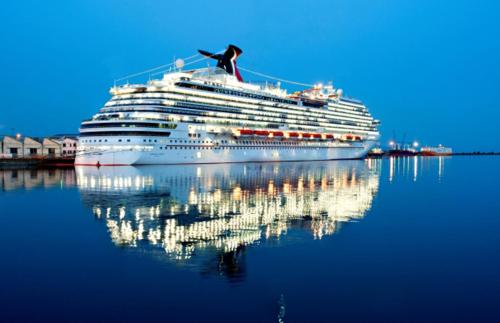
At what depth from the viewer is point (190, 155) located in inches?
2648

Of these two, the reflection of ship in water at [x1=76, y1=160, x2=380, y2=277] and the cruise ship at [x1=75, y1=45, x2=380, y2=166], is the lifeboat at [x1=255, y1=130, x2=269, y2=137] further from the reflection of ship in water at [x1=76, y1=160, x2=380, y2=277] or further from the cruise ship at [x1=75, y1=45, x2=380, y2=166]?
the reflection of ship in water at [x1=76, y1=160, x2=380, y2=277]

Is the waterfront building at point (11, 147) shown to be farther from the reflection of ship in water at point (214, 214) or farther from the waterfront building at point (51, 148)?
the reflection of ship in water at point (214, 214)

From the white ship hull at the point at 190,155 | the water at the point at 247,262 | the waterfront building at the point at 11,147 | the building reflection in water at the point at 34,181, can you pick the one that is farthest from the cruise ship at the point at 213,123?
the water at the point at 247,262

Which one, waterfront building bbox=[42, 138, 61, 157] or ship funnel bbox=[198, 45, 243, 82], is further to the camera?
waterfront building bbox=[42, 138, 61, 157]

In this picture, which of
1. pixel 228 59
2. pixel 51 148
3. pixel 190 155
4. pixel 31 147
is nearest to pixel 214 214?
pixel 190 155

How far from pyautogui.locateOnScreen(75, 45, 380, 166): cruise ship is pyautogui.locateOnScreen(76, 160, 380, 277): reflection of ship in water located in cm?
2791

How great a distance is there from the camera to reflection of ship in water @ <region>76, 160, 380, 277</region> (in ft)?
46.2

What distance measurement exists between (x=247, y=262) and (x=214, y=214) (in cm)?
803

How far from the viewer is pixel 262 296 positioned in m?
10.0

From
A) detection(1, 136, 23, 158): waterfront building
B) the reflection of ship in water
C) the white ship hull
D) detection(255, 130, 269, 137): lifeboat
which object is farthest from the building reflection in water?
detection(1, 136, 23, 158): waterfront building

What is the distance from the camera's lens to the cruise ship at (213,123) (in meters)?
61.6

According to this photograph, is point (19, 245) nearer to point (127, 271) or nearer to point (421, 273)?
point (127, 271)

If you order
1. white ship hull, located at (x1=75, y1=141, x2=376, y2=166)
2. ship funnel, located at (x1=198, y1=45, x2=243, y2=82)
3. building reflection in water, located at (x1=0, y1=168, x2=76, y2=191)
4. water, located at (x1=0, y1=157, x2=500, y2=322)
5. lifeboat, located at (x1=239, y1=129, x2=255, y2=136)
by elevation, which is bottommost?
water, located at (x1=0, y1=157, x2=500, y2=322)

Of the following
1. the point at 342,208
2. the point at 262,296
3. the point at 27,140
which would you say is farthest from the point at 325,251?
the point at 27,140
